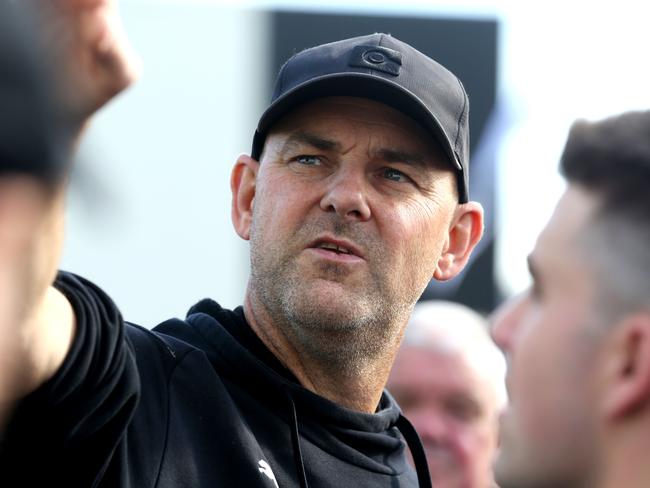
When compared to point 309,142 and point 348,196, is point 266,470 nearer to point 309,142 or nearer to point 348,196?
point 348,196

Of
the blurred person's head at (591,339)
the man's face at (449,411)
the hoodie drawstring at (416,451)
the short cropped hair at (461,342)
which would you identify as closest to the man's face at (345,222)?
the hoodie drawstring at (416,451)

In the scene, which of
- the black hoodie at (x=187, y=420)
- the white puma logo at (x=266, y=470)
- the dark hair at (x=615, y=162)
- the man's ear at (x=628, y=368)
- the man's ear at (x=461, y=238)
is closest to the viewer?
the man's ear at (x=628, y=368)

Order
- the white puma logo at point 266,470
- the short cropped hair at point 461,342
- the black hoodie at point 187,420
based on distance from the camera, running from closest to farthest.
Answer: the black hoodie at point 187,420
the white puma logo at point 266,470
the short cropped hair at point 461,342

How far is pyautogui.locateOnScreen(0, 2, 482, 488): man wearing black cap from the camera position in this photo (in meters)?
2.61

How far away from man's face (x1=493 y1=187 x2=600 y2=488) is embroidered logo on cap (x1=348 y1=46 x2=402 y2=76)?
1036mm

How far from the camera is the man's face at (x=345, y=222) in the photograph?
2898mm

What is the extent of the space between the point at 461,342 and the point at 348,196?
7.27 ft

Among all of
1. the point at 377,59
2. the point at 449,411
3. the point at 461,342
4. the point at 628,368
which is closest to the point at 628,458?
the point at 628,368

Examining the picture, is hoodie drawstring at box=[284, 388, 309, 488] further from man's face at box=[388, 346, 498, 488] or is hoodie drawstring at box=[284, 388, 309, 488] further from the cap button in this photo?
man's face at box=[388, 346, 498, 488]

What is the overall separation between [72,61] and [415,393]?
11.9 feet

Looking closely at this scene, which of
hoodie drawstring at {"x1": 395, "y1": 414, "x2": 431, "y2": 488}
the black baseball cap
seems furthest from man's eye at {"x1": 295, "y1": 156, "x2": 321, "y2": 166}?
hoodie drawstring at {"x1": 395, "y1": 414, "x2": 431, "y2": 488}

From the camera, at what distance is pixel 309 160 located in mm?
3074

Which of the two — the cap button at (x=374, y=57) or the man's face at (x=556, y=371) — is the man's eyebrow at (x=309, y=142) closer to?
the cap button at (x=374, y=57)

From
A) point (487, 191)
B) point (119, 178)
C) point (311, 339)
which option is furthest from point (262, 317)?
point (487, 191)
